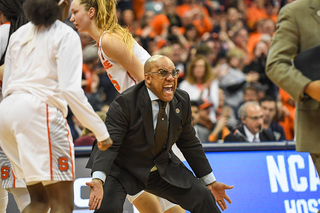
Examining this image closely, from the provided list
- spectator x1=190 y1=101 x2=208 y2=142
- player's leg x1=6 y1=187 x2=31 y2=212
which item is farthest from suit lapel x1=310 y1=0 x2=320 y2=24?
spectator x1=190 y1=101 x2=208 y2=142

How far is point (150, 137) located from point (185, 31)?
5.99 m

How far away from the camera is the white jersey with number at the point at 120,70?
364 centimetres

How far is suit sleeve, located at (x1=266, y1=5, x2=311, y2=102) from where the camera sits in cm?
233

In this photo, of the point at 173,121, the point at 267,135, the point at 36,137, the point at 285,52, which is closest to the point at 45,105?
the point at 36,137

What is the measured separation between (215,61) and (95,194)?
6045mm

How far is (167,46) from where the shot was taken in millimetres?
8180

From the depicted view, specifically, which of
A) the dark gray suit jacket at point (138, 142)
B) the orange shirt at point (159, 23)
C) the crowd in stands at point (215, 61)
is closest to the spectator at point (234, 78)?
the crowd in stands at point (215, 61)

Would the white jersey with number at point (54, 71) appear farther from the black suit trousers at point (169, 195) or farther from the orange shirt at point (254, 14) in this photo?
the orange shirt at point (254, 14)

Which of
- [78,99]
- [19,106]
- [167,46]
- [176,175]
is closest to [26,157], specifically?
[19,106]

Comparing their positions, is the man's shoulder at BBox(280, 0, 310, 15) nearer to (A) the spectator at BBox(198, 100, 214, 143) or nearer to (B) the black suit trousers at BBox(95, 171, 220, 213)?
(B) the black suit trousers at BBox(95, 171, 220, 213)

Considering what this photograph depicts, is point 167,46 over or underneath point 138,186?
over

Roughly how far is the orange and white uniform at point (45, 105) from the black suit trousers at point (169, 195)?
1.66 ft

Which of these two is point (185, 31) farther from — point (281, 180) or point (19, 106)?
point (19, 106)

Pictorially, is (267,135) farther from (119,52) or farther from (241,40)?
(241,40)
